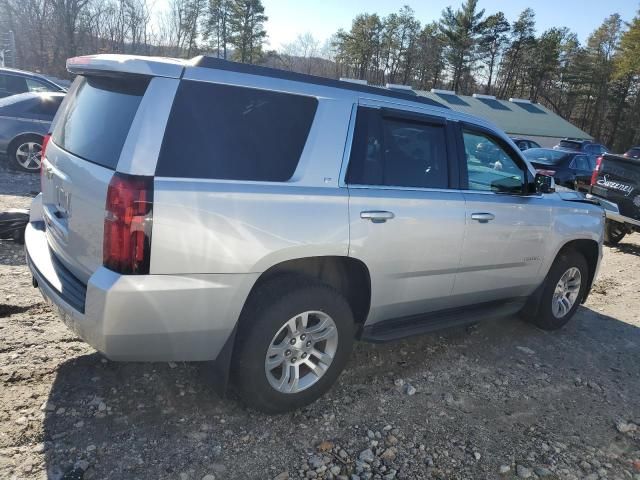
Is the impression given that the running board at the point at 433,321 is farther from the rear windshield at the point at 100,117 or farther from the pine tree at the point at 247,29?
the pine tree at the point at 247,29

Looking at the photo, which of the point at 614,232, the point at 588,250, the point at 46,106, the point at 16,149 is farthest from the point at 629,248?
the point at 16,149

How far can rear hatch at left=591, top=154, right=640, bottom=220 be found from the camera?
8.86 meters

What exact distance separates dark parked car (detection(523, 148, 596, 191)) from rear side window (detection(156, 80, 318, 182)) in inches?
452

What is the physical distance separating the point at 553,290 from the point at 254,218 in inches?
132

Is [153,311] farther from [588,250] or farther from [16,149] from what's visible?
[16,149]

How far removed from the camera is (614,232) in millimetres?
9594

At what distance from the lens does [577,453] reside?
314cm

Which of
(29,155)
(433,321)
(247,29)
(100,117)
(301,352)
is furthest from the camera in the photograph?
(247,29)

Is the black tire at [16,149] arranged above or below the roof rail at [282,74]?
below

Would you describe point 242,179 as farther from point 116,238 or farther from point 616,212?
point 616,212

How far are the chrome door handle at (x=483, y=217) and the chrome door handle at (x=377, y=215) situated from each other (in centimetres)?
87

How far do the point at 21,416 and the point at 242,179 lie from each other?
5.91 feet

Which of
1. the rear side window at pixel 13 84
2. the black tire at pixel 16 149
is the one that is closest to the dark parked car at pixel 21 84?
the rear side window at pixel 13 84

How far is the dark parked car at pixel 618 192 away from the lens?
8852 millimetres
